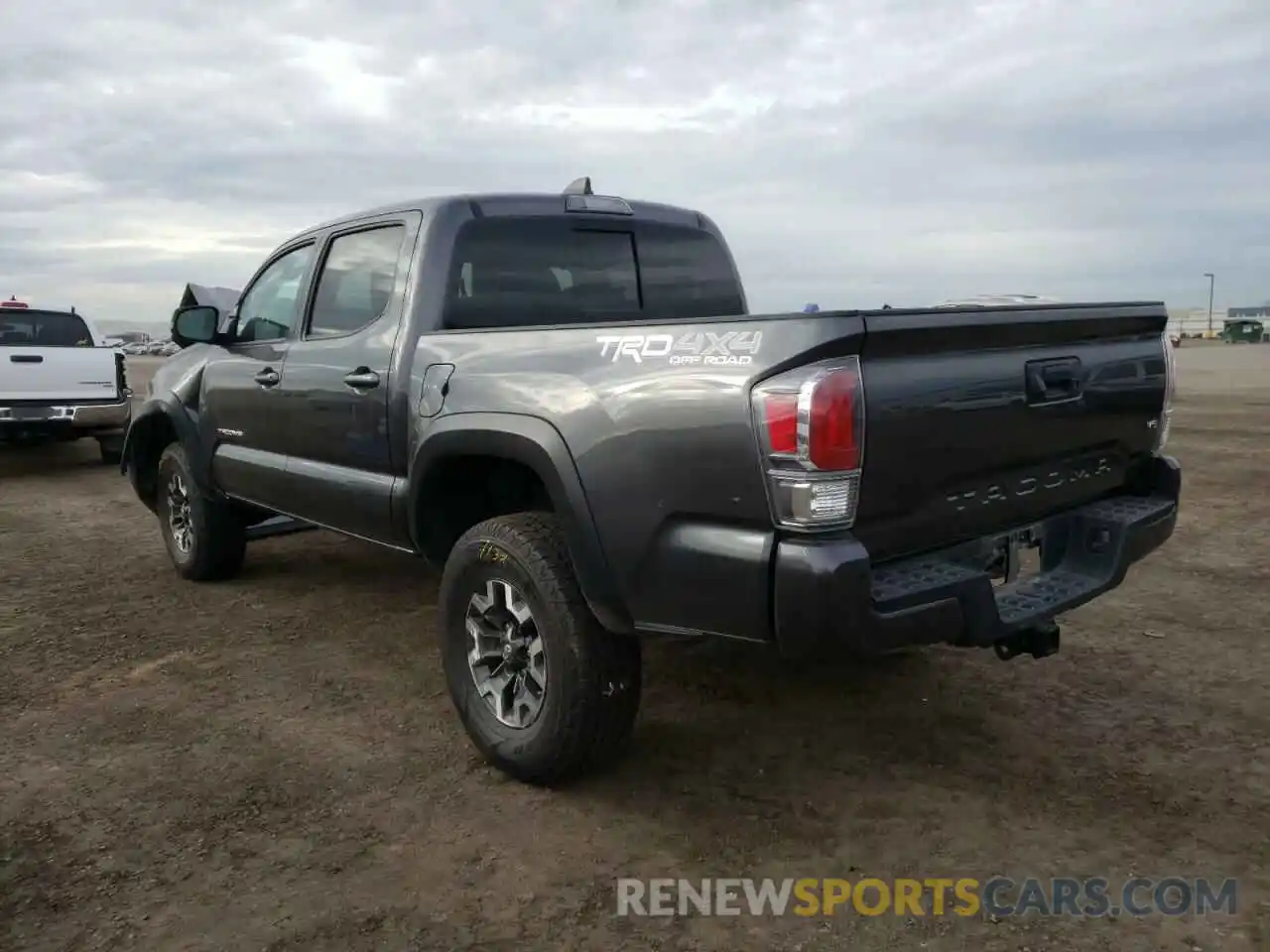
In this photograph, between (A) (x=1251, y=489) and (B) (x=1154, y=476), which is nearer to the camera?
(B) (x=1154, y=476)

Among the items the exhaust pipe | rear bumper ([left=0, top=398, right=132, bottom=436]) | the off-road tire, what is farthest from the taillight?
the exhaust pipe

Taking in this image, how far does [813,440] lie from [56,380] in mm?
10112

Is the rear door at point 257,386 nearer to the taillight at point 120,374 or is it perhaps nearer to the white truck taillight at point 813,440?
the white truck taillight at point 813,440

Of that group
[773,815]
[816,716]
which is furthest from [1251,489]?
[773,815]

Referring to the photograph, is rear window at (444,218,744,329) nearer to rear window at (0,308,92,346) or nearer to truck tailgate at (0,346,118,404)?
truck tailgate at (0,346,118,404)

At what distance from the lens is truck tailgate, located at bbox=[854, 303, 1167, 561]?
9.11 feet

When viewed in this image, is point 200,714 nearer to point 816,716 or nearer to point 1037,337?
point 816,716

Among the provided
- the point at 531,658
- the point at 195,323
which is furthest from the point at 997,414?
the point at 195,323

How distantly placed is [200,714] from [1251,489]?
27.0 feet

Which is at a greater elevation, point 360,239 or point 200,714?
point 360,239

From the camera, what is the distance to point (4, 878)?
9.72 ft

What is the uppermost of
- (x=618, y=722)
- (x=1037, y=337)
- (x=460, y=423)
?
(x=1037, y=337)

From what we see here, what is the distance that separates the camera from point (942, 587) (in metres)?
2.85

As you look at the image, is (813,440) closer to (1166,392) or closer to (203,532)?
(1166,392)
